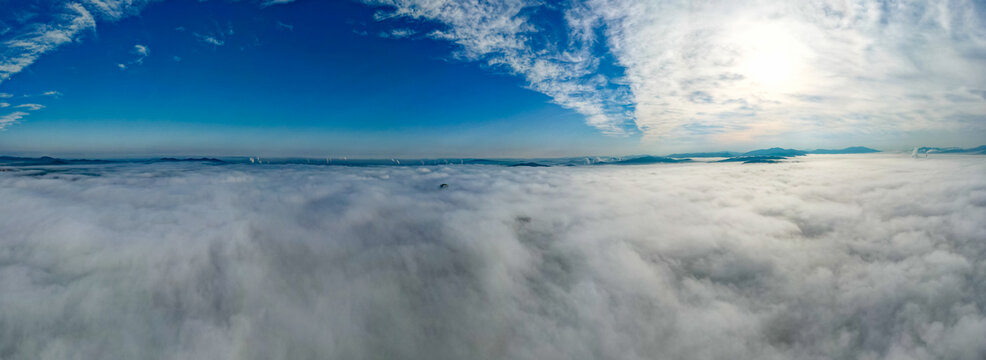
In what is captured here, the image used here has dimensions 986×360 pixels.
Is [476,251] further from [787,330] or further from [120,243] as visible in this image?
[120,243]

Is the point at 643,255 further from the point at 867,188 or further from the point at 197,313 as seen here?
the point at 867,188

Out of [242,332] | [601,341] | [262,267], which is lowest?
[601,341]

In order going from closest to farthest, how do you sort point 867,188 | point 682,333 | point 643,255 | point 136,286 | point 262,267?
point 682,333 → point 136,286 → point 262,267 → point 643,255 → point 867,188

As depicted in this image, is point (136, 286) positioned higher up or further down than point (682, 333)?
higher up

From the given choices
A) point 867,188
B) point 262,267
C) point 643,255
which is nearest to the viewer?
point 262,267

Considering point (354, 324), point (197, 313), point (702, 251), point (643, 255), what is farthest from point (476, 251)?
point (702, 251)

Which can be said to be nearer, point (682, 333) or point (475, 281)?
point (682, 333)

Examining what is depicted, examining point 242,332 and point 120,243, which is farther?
point 120,243

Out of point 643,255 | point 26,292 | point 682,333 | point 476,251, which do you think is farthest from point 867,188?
point 26,292

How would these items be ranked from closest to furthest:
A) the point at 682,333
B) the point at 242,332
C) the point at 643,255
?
the point at 242,332 < the point at 682,333 < the point at 643,255
